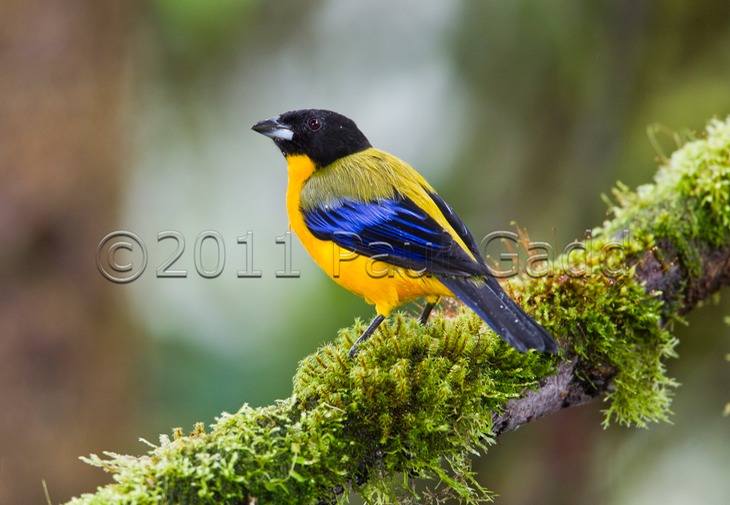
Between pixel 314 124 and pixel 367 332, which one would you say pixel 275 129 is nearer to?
pixel 314 124

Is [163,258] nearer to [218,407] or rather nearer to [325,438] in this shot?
[218,407]

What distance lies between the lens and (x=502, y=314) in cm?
298

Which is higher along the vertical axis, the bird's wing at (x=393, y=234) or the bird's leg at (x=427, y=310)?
the bird's wing at (x=393, y=234)

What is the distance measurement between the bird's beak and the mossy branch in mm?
1490

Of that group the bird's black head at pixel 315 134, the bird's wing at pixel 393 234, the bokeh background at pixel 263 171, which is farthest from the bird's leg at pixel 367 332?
the bokeh background at pixel 263 171

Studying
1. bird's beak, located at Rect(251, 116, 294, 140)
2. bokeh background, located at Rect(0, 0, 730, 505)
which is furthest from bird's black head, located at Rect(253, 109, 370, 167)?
bokeh background, located at Rect(0, 0, 730, 505)

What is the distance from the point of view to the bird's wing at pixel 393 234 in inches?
130

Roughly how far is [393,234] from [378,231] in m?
0.09

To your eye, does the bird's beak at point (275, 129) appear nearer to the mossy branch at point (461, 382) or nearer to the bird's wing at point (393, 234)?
the bird's wing at point (393, 234)

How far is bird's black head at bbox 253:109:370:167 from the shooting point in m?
4.32

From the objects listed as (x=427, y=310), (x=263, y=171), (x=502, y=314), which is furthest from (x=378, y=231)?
(x=263, y=171)

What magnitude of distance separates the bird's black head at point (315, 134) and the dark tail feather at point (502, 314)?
1.37 meters

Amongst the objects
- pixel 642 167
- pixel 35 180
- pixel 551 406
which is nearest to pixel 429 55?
pixel 642 167

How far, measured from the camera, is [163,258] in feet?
24.9
